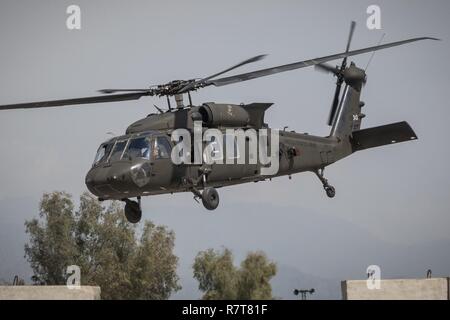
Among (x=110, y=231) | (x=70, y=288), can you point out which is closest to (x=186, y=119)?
(x=70, y=288)

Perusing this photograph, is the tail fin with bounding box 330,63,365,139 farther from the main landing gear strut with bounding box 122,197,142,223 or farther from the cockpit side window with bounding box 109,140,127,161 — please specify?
the cockpit side window with bounding box 109,140,127,161

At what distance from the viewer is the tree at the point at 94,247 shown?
2005 inches

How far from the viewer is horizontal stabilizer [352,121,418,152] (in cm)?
2516

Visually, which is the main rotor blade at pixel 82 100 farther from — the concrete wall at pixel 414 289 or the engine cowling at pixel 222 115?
the concrete wall at pixel 414 289

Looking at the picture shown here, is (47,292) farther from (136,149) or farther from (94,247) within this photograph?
(94,247)

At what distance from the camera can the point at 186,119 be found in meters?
21.6

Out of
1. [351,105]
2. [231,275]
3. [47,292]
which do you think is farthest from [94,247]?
[47,292]

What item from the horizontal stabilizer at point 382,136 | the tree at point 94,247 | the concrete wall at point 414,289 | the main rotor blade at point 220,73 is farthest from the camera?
the tree at point 94,247

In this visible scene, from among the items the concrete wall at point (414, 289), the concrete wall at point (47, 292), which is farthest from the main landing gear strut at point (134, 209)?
the concrete wall at point (414, 289)

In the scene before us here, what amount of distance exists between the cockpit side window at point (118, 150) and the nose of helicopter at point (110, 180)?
35 centimetres

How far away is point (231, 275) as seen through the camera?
159 feet

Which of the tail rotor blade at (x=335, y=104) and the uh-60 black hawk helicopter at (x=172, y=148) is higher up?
the tail rotor blade at (x=335, y=104)

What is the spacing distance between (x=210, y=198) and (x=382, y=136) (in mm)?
7261
